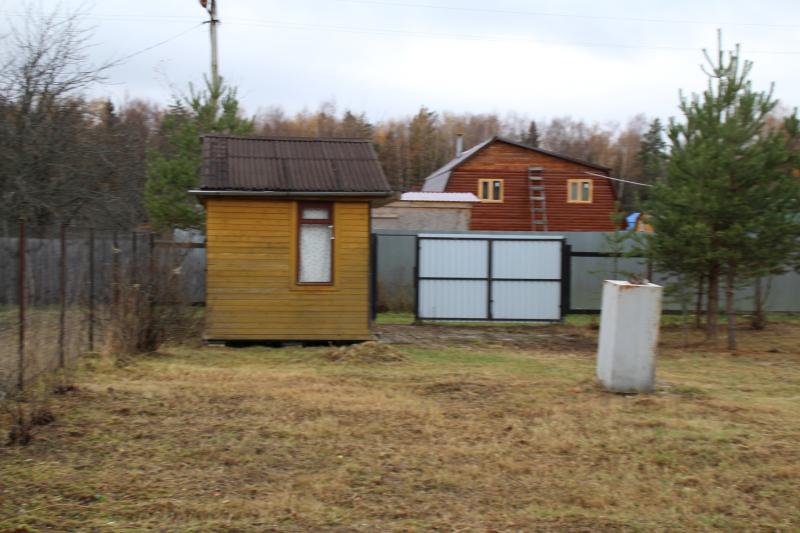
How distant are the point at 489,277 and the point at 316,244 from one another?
19.1 feet

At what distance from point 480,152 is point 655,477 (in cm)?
3510

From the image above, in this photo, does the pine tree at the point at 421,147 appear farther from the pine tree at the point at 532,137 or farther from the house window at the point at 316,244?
the house window at the point at 316,244

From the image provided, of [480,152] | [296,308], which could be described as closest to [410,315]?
[296,308]

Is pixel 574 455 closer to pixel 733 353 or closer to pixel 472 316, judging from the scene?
pixel 733 353

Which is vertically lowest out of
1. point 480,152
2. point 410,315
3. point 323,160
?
point 410,315

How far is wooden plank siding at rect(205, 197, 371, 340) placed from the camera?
Result: 1345 centimetres

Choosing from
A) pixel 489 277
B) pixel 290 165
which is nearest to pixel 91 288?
pixel 290 165

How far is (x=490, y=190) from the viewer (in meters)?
40.2

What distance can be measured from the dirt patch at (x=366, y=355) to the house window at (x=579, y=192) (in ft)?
100

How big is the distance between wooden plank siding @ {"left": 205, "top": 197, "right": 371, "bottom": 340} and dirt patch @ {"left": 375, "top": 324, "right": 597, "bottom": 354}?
4.80 feet

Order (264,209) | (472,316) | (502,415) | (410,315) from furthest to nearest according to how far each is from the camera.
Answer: (410,315), (472,316), (264,209), (502,415)

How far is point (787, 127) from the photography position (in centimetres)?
1380

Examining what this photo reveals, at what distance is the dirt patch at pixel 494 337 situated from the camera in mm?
14695

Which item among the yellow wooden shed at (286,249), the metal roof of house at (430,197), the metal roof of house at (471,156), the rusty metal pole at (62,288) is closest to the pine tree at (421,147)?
the metal roof of house at (471,156)
